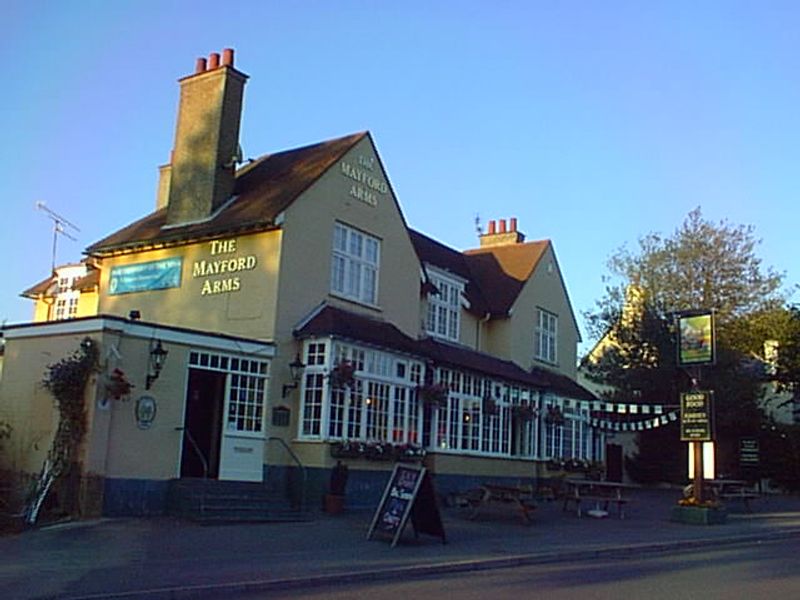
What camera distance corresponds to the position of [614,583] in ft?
37.7

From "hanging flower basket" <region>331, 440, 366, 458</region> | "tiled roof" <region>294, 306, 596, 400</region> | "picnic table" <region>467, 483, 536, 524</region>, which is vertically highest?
"tiled roof" <region>294, 306, 596, 400</region>

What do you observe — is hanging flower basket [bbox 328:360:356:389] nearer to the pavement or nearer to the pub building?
the pub building

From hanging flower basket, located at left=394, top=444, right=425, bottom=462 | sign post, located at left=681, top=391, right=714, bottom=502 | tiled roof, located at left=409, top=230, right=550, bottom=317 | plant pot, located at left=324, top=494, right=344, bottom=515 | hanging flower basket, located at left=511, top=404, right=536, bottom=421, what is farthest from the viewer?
tiled roof, located at left=409, top=230, right=550, bottom=317

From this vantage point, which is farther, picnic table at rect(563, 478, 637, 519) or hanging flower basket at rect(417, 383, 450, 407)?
hanging flower basket at rect(417, 383, 450, 407)

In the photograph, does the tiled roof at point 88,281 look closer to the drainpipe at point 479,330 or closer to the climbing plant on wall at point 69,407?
the climbing plant on wall at point 69,407

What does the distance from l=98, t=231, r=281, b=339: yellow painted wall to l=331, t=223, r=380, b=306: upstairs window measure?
1.94 m

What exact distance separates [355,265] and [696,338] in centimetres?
835

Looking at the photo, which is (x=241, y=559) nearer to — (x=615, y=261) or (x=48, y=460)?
(x=48, y=460)

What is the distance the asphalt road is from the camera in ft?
33.8

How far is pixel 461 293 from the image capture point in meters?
28.0

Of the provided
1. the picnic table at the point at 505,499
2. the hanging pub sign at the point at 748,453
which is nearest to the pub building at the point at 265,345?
the picnic table at the point at 505,499

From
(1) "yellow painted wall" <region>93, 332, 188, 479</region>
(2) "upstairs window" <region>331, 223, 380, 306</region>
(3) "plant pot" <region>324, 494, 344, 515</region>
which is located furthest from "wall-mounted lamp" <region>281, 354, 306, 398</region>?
(1) "yellow painted wall" <region>93, 332, 188, 479</region>

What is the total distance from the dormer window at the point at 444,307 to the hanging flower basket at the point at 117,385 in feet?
36.1

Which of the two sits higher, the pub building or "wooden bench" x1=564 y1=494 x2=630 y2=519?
the pub building
